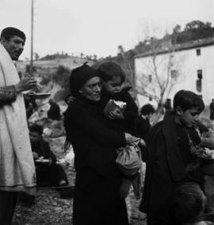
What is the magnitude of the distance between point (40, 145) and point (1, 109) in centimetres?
313

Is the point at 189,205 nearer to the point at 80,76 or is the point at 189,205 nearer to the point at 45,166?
the point at 80,76

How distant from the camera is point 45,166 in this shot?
5.12 meters

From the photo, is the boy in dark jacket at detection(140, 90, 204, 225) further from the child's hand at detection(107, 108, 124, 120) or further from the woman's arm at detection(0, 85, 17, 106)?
the woman's arm at detection(0, 85, 17, 106)

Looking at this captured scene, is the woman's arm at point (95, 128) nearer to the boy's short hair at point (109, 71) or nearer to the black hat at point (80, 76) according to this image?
the black hat at point (80, 76)

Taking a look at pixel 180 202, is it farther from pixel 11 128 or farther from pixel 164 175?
pixel 11 128

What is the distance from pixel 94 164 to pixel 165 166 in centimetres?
70

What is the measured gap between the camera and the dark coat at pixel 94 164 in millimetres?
2205

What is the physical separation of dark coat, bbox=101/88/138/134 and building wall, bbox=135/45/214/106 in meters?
30.5

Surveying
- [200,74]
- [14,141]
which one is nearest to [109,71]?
[14,141]

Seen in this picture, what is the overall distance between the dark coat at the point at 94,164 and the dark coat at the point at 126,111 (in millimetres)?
127


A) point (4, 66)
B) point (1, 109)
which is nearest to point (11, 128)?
point (1, 109)

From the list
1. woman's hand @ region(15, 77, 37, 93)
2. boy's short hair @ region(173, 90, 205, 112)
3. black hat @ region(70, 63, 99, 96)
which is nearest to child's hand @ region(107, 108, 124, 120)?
black hat @ region(70, 63, 99, 96)

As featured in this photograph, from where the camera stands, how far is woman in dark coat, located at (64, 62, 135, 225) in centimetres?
221

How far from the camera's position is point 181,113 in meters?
2.78
